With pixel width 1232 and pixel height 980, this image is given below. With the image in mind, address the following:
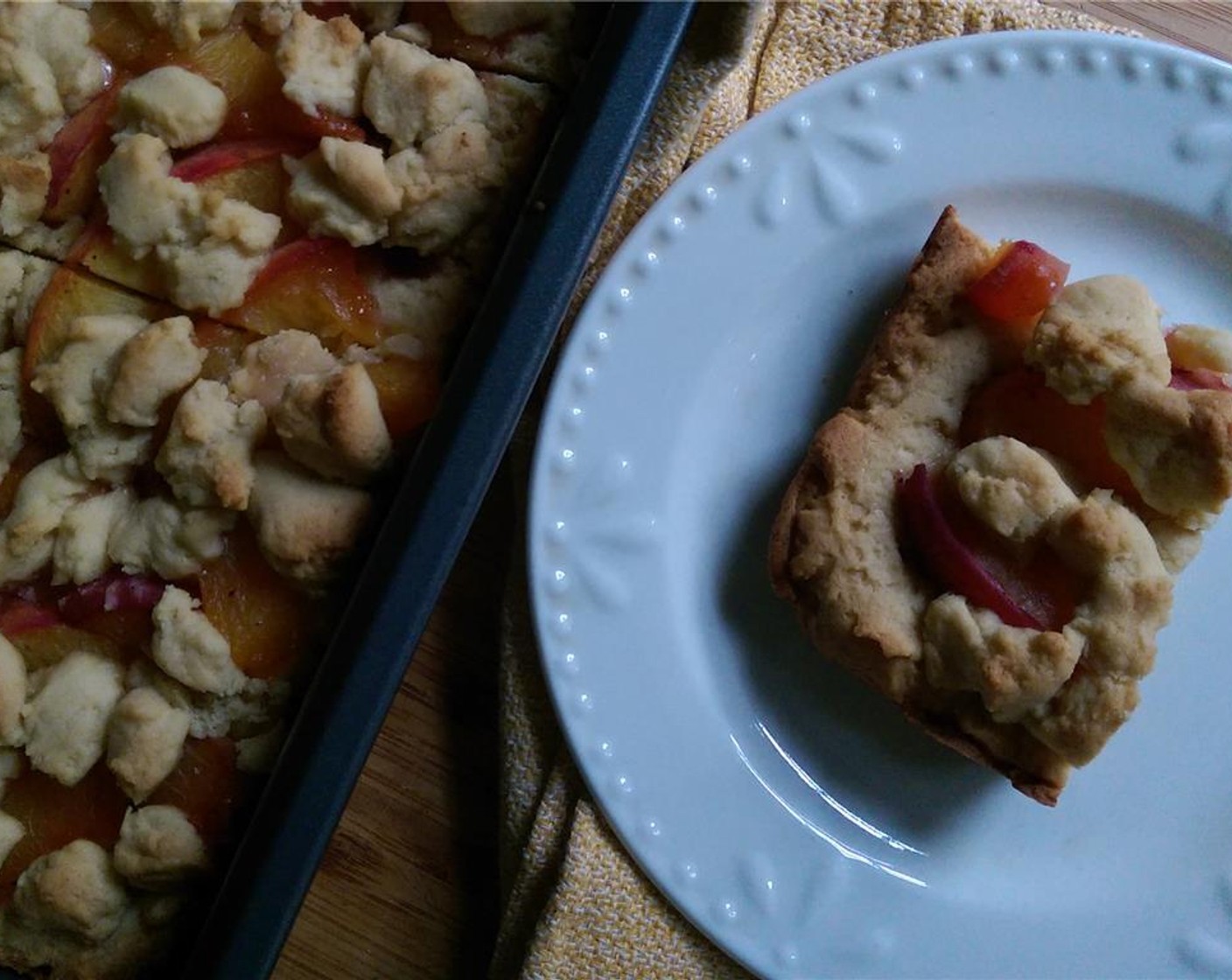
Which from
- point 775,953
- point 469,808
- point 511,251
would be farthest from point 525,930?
point 511,251

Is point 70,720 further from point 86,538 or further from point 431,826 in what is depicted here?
point 431,826

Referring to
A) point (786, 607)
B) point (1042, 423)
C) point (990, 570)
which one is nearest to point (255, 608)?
point (786, 607)

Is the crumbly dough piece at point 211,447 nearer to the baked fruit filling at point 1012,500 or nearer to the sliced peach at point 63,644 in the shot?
the sliced peach at point 63,644

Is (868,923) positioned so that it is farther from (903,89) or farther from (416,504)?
(903,89)

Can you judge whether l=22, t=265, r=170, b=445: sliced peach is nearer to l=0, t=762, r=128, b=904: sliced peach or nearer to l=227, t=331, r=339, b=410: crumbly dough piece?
l=227, t=331, r=339, b=410: crumbly dough piece

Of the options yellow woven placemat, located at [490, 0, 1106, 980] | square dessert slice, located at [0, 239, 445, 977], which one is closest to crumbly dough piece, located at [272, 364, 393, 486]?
square dessert slice, located at [0, 239, 445, 977]

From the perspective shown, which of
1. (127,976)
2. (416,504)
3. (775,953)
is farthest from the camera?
(775,953)
